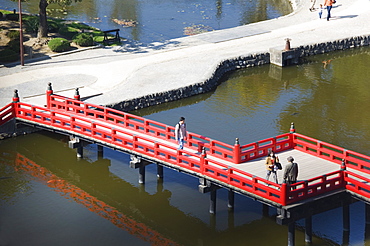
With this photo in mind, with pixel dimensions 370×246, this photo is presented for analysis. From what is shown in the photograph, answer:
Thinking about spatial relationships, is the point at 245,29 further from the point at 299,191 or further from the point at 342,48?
the point at 299,191

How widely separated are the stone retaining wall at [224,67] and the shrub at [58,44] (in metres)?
12.7

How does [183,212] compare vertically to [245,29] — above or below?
below

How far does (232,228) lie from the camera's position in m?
36.1

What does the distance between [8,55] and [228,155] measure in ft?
85.6

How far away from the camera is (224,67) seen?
5881 centimetres

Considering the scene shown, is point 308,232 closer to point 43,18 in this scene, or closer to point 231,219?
point 231,219

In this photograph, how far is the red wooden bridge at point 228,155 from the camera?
33406mm

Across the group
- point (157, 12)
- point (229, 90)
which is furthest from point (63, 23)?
point (229, 90)

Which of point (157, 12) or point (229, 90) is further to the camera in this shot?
point (157, 12)

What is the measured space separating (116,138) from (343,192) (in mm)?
12958

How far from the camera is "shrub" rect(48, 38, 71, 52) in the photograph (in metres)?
59.8

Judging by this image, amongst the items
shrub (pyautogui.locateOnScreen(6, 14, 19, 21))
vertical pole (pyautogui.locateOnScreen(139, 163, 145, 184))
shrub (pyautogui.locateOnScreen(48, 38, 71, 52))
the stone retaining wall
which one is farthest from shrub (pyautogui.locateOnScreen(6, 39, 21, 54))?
vertical pole (pyautogui.locateOnScreen(139, 163, 145, 184))

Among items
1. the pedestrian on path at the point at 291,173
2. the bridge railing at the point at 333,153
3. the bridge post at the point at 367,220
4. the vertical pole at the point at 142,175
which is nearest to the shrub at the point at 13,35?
the vertical pole at the point at 142,175

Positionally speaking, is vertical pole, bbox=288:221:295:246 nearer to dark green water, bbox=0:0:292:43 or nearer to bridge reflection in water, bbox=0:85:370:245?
bridge reflection in water, bbox=0:85:370:245
